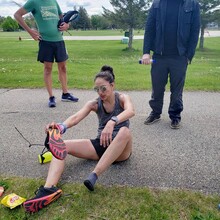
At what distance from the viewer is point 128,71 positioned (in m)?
8.71

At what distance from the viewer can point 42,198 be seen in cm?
243

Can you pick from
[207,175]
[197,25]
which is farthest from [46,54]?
[207,175]

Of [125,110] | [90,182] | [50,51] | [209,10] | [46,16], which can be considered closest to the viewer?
[90,182]

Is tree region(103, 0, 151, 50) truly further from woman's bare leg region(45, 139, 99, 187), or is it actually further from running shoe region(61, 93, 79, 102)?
woman's bare leg region(45, 139, 99, 187)

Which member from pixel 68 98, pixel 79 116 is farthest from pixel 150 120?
pixel 68 98

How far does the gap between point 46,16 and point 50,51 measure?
600mm

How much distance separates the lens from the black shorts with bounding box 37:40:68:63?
5066mm

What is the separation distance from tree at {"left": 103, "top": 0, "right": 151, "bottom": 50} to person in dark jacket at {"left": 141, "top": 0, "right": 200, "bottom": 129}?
63.1 ft

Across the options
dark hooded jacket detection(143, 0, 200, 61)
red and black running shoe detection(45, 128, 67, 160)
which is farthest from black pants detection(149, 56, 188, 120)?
red and black running shoe detection(45, 128, 67, 160)

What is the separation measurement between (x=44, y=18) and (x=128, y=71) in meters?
4.15

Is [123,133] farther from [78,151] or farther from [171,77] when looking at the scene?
[171,77]

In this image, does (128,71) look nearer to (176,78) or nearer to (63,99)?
(63,99)

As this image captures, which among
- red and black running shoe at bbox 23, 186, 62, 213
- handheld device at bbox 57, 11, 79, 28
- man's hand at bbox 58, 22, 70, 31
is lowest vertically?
red and black running shoe at bbox 23, 186, 62, 213

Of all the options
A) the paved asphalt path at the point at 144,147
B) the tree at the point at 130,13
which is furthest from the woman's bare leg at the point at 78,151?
the tree at the point at 130,13
